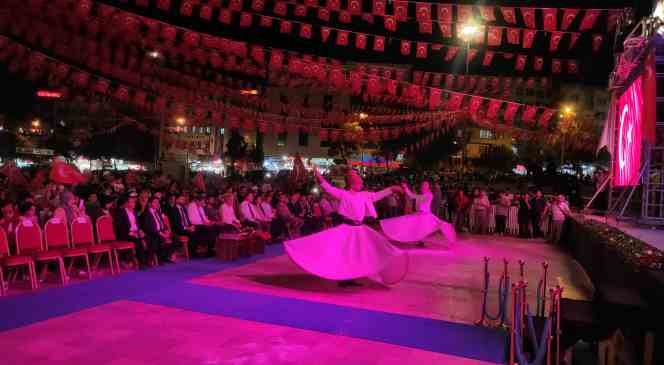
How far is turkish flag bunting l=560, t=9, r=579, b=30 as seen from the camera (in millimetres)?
10164

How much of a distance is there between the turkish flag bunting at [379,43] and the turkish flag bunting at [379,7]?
1.58 m

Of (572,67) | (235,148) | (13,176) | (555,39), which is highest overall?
(555,39)

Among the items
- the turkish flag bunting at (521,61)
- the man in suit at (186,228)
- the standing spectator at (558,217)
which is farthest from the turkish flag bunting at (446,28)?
the standing spectator at (558,217)

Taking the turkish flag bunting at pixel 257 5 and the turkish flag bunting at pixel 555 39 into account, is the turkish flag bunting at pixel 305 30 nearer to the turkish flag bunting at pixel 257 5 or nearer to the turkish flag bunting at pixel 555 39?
the turkish flag bunting at pixel 257 5

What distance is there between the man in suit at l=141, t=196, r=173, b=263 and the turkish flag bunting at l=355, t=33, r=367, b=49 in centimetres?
571

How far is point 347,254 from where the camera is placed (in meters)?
9.18

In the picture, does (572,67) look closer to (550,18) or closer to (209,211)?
(550,18)

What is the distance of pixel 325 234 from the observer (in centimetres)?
934

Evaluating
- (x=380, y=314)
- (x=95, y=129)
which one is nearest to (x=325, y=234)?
(x=380, y=314)

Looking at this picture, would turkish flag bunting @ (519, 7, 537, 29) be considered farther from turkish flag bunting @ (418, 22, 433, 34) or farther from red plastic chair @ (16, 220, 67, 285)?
red plastic chair @ (16, 220, 67, 285)

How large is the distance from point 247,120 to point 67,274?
10334 mm

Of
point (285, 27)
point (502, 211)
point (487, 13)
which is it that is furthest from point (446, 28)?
point (502, 211)

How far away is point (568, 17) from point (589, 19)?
1.57 feet

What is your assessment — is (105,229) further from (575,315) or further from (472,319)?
(575,315)
